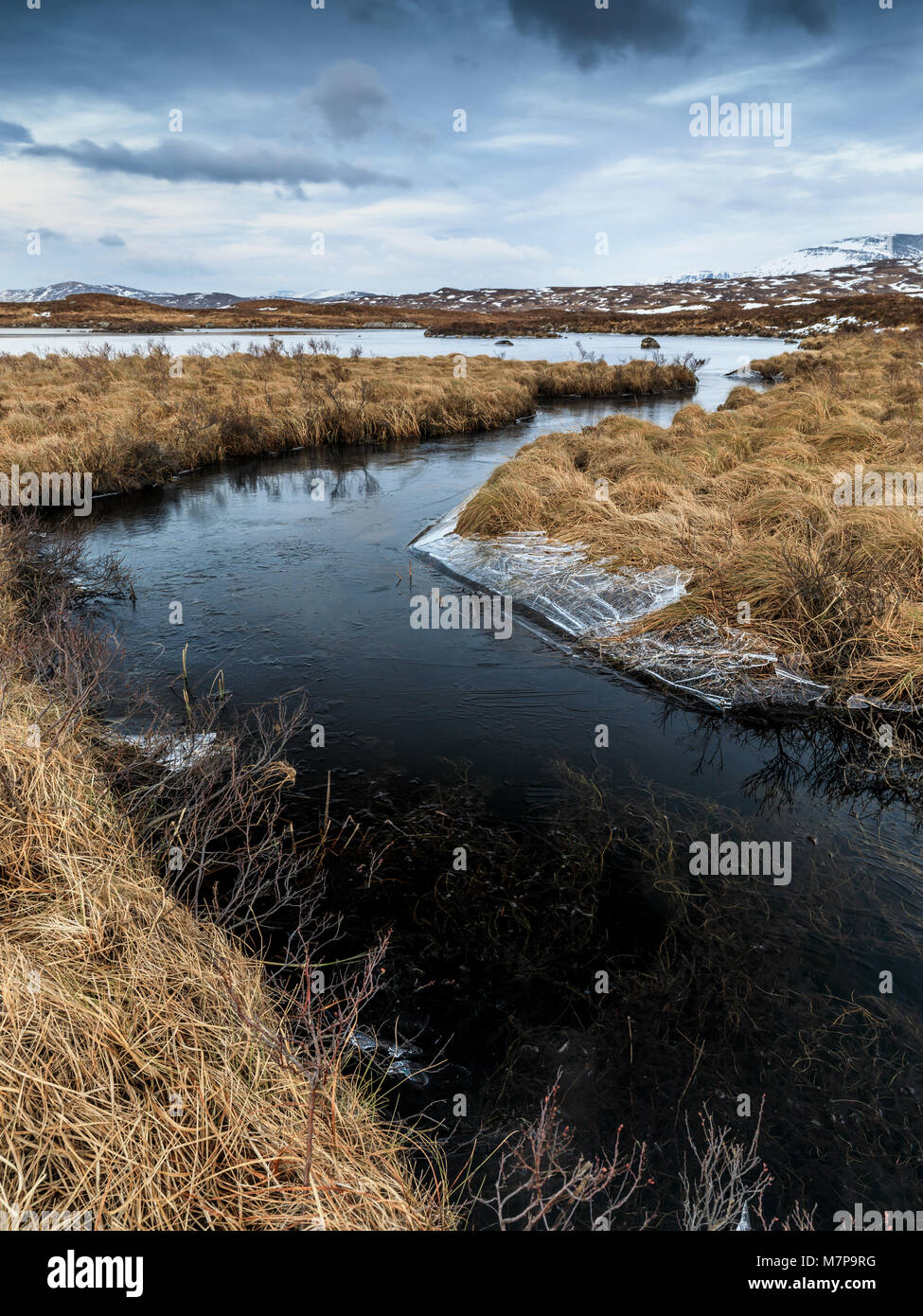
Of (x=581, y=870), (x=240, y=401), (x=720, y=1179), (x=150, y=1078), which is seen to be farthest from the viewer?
(x=240, y=401)

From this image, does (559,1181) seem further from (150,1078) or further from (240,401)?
(240,401)

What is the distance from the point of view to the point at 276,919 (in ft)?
12.6

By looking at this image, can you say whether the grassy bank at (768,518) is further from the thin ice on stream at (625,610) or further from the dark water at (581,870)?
the dark water at (581,870)

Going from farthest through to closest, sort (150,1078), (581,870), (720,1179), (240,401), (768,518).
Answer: (240,401)
(768,518)
(581,870)
(720,1179)
(150,1078)

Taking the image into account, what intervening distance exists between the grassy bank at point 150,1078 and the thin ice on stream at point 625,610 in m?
4.61

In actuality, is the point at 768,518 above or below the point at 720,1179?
above

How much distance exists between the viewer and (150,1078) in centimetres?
226

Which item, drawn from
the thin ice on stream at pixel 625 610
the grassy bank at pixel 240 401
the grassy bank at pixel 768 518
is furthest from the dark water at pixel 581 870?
the grassy bank at pixel 240 401

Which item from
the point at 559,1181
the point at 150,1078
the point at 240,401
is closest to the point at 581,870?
the point at 559,1181

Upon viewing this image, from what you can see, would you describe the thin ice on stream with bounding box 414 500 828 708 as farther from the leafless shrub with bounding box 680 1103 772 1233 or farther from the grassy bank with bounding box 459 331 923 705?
the leafless shrub with bounding box 680 1103 772 1233

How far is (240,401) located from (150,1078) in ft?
57.5

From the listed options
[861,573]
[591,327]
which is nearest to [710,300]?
[591,327]
